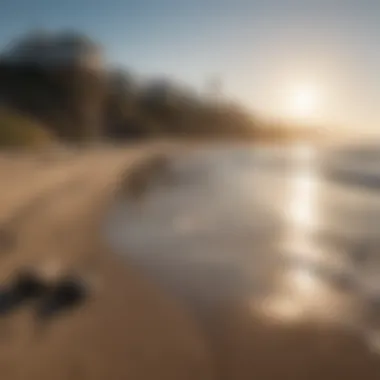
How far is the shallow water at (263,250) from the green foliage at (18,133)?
844 inches

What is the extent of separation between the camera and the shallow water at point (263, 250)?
18.3ft

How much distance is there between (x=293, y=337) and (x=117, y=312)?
6.07ft

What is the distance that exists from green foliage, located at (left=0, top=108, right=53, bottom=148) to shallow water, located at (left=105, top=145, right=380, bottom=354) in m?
21.4

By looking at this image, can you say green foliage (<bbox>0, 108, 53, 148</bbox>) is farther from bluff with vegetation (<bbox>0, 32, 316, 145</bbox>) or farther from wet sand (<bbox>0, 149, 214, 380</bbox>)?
wet sand (<bbox>0, 149, 214, 380</bbox>)

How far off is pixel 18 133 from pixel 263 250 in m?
30.3

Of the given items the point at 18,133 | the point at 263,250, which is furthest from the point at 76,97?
the point at 263,250

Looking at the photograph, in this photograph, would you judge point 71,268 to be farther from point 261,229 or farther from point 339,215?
point 339,215

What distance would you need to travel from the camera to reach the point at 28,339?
171 inches

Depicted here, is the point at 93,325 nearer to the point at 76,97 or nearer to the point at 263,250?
the point at 263,250

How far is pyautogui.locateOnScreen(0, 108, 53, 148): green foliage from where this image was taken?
108 ft

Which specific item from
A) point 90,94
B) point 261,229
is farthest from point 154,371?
point 90,94

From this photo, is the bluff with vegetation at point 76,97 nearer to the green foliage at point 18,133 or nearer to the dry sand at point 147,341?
the green foliage at point 18,133

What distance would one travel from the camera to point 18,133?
34.5 meters

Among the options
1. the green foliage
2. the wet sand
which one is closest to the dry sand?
the wet sand
